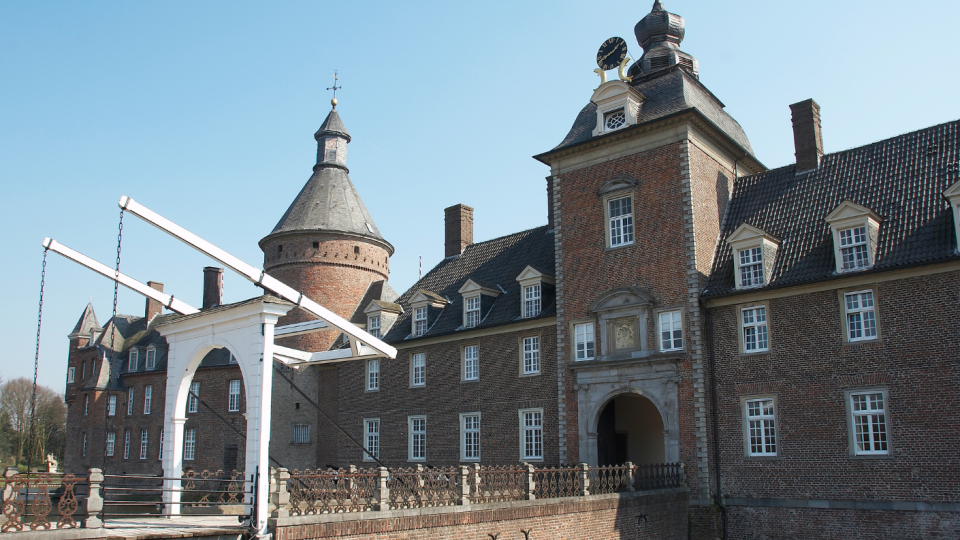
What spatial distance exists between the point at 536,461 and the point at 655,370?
516 cm

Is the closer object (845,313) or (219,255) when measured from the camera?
(219,255)

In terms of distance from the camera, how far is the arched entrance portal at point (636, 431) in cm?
2398

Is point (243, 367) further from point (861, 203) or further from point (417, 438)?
point (861, 203)

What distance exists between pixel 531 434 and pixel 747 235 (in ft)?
29.1

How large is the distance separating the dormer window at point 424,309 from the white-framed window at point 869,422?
15085 mm

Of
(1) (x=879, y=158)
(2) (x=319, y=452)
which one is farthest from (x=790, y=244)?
(2) (x=319, y=452)

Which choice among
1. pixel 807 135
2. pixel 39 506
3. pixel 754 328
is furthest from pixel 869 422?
pixel 39 506

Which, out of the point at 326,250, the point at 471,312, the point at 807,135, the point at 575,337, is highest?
the point at 807,135

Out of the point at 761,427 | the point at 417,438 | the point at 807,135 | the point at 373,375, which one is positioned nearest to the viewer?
the point at 761,427


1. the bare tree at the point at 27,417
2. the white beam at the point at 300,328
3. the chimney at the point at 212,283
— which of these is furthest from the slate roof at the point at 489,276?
the bare tree at the point at 27,417

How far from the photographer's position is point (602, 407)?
21.7m

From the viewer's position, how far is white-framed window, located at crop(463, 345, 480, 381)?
26.4 m

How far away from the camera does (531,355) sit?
24.7 meters

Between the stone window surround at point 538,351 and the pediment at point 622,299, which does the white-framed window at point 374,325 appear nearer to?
the stone window surround at point 538,351
